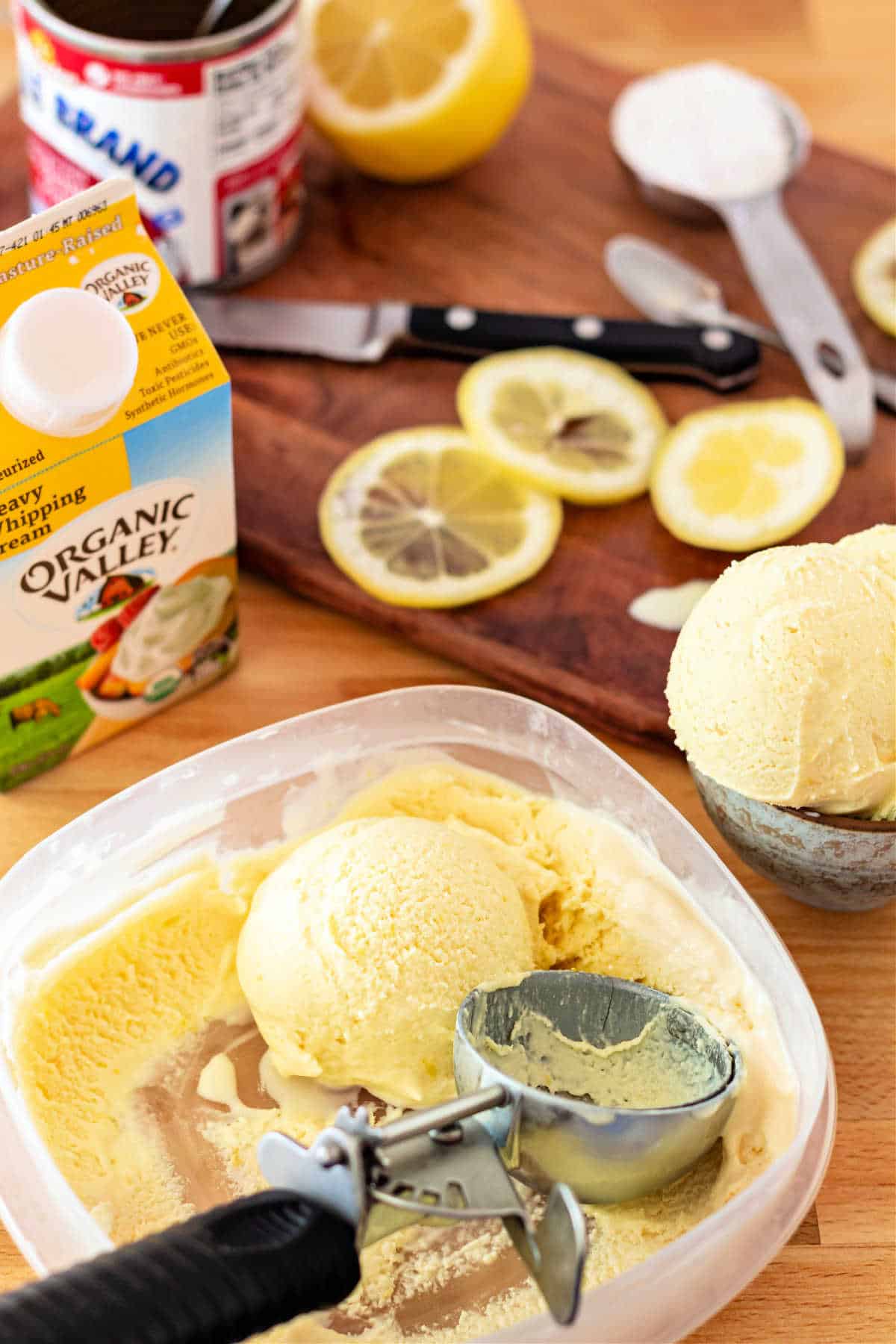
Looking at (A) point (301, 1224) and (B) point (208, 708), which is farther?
(B) point (208, 708)

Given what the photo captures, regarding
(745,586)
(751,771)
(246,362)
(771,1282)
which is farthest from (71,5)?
(771,1282)

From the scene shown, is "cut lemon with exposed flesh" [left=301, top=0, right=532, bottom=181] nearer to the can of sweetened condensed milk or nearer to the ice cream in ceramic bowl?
the can of sweetened condensed milk

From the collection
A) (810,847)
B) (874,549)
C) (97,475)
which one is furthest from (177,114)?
(810,847)

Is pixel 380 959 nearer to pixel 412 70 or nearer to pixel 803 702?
pixel 803 702

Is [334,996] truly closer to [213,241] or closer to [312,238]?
[213,241]

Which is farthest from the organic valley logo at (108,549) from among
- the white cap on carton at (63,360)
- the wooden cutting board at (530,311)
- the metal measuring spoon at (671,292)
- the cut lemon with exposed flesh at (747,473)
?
the metal measuring spoon at (671,292)

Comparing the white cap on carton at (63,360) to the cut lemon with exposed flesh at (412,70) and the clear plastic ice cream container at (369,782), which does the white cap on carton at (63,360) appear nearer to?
the clear plastic ice cream container at (369,782)

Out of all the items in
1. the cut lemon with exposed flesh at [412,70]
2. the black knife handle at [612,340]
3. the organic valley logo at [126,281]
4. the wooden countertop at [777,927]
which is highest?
the organic valley logo at [126,281]
